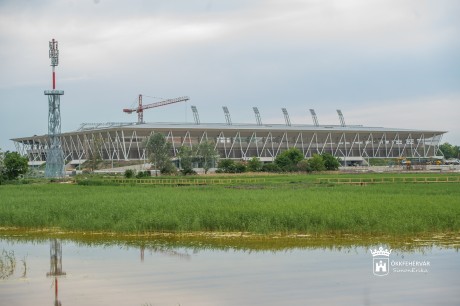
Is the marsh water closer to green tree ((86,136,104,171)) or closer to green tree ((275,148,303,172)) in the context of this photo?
green tree ((275,148,303,172))

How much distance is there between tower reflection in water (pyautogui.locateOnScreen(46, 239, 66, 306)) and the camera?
15375 mm

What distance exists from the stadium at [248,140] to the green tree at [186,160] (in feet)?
38.6

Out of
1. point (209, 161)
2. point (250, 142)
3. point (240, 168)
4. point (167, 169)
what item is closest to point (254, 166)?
point (240, 168)

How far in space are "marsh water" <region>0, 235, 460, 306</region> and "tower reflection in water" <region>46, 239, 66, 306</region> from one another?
0.03m

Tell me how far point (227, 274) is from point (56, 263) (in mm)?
5346

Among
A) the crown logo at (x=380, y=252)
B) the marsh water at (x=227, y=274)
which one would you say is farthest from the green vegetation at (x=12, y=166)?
the crown logo at (x=380, y=252)

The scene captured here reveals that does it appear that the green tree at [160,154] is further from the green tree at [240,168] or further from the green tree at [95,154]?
the green tree at [95,154]

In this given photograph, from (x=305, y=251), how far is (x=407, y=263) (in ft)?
10.9

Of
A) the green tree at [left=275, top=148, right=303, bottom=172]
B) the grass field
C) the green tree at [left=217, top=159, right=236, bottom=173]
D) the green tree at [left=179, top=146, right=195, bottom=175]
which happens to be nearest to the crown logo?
the grass field

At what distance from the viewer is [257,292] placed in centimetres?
1470

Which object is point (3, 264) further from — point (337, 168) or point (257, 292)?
point (337, 168)

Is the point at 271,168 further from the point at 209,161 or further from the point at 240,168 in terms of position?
the point at 209,161

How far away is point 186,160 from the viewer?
84.4 m

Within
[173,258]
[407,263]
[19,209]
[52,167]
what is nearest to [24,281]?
[173,258]
